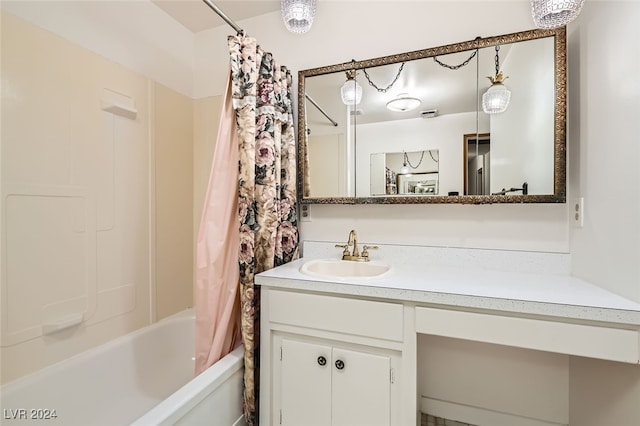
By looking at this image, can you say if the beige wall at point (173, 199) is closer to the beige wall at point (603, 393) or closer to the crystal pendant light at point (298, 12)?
the crystal pendant light at point (298, 12)

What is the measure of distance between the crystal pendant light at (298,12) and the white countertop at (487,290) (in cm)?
127

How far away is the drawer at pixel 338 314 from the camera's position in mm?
1122

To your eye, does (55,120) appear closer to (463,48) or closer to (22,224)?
(22,224)

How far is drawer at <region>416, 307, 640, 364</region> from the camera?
0.89m

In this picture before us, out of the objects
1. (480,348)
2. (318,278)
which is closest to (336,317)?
(318,278)

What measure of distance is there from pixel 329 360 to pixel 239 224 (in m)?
0.72

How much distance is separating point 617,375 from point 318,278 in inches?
44.6

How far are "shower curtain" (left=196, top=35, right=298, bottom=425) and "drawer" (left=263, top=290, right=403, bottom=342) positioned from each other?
0.17 meters

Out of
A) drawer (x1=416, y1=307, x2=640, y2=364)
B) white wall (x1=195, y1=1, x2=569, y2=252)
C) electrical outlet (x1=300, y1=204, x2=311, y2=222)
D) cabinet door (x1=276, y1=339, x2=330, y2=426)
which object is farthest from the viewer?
electrical outlet (x1=300, y1=204, x2=311, y2=222)

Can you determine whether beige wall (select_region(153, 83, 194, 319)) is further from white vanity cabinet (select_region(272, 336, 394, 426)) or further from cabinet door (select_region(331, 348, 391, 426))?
cabinet door (select_region(331, 348, 391, 426))

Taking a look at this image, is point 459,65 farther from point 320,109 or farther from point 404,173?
point 320,109

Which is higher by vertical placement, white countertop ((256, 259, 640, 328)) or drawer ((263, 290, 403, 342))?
white countertop ((256, 259, 640, 328))

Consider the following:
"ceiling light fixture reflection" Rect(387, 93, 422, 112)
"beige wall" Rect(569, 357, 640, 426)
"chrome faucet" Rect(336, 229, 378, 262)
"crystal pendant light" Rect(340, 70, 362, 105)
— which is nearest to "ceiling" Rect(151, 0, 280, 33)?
"crystal pendant light" Rect(340, 70, 362, 105)

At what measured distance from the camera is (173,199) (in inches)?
79.3
